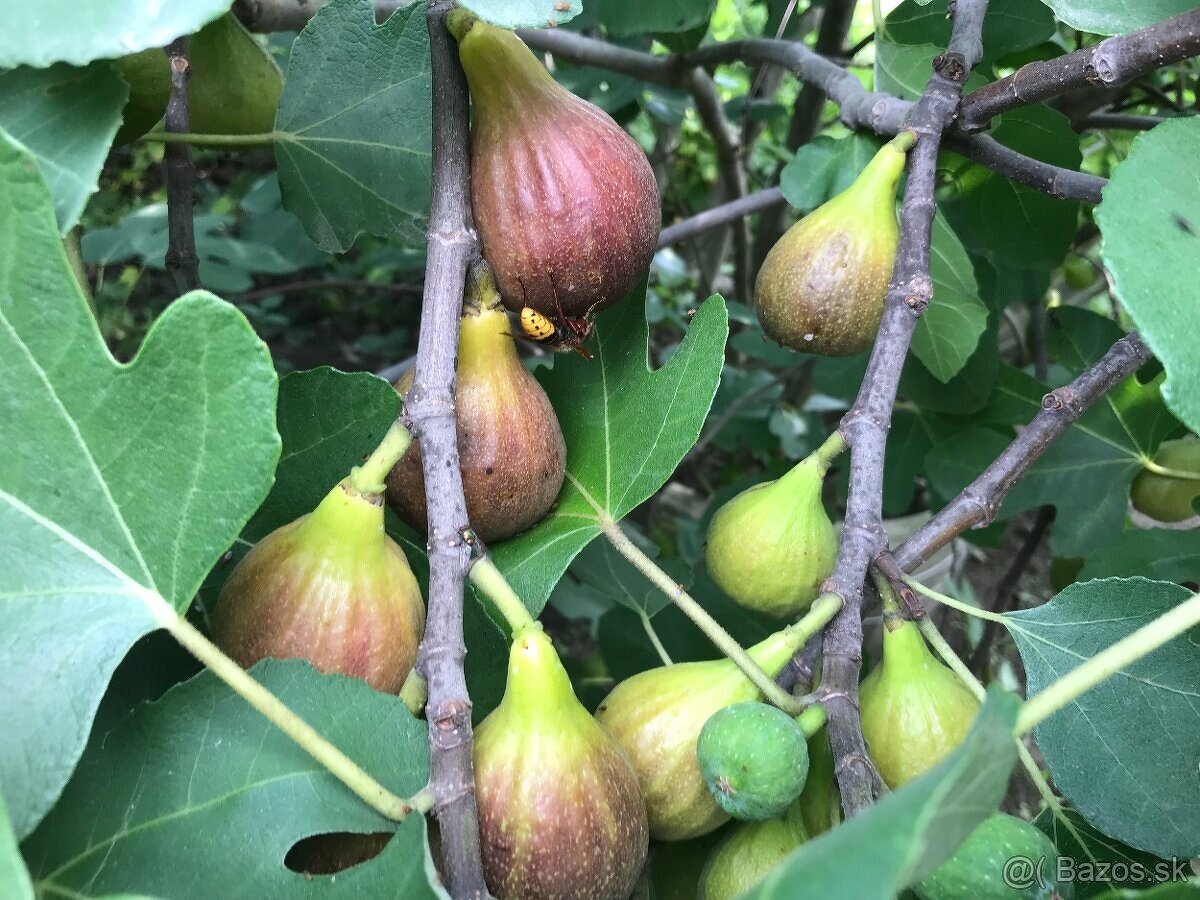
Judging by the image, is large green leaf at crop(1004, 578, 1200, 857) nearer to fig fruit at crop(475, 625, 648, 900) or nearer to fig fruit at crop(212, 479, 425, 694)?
fig fruit at crop(475, 625, 648, 900)

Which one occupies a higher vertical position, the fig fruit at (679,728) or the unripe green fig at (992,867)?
the unripe green fig at (992,867)

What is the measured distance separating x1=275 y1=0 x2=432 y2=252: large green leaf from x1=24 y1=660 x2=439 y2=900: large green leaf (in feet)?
1.82

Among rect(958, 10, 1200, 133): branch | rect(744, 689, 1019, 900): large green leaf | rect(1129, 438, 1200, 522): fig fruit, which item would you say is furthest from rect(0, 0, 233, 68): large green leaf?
rect(1129, 438, 1200, 522): fig fruit

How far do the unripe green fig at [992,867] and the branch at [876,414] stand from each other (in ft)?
0.19

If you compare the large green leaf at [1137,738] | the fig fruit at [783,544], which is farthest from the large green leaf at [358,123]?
the large green leaf at [1137,738]

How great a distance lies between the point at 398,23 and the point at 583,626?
1.88 m

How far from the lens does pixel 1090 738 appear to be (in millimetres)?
699

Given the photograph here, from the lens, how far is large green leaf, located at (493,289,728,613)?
75 cm

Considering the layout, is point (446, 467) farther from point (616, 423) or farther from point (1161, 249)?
point (1161, 249)

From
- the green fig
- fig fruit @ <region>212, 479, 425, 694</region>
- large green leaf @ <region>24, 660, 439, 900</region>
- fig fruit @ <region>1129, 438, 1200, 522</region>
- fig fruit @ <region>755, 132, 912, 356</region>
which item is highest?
fig fruit @ <region>755, 132, 912, 356</region>

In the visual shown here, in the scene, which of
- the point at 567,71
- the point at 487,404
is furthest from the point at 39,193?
the point at 567,71

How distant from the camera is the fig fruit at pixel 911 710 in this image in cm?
70

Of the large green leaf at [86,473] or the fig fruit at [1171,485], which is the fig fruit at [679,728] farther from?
the fig fruit at [1171,485]

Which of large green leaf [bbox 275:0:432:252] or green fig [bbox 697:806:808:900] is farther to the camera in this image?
large green leaf [bbox 275:0:432:252]
